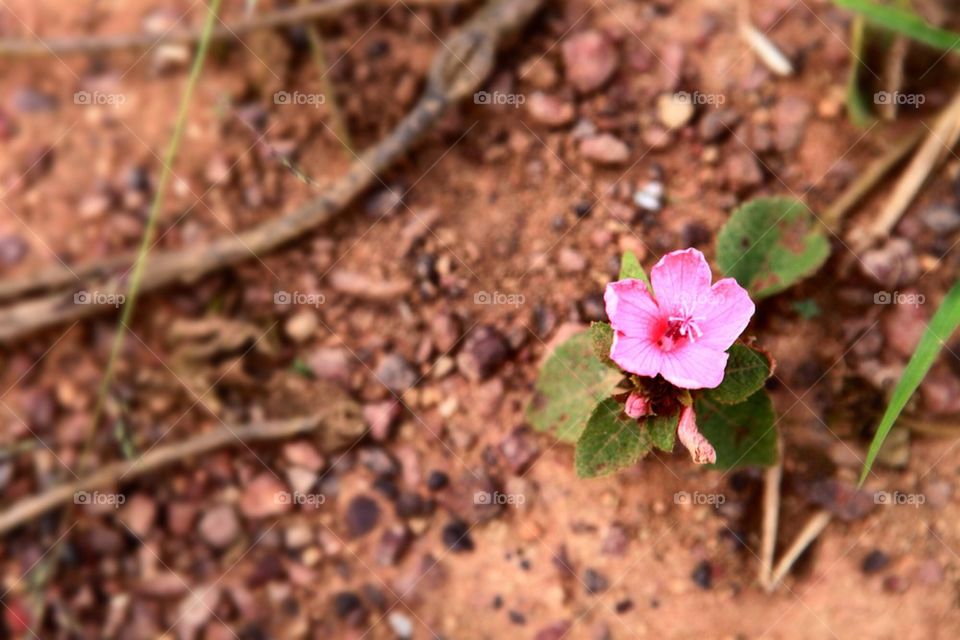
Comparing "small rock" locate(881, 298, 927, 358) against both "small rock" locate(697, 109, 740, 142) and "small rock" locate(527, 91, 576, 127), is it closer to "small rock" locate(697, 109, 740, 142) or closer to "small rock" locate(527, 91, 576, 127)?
"small rock" locate(697, 109, 740, 142)

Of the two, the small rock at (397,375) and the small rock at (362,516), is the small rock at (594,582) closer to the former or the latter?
the small rock at (362,516)

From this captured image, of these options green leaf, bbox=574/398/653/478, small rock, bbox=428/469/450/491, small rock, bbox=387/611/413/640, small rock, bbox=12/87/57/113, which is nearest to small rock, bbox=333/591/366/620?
small rock, bbox=387/611/413/640

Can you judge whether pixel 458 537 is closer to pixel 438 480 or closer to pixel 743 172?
pixel 438 480

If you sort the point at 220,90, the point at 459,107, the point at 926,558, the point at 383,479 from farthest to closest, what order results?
1. the point at 220,90
2. the point at 459,107
3. the point at 383,479
4. the point at 926,558

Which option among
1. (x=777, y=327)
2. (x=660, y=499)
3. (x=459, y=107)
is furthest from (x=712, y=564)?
(x=459, y=107)

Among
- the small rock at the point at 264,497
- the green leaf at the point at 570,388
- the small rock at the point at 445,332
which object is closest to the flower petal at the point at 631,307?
the green leaf at the point at 570,388

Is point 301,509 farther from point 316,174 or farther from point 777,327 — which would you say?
point 777,327

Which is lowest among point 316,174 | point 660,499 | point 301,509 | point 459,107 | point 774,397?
point 301,509
